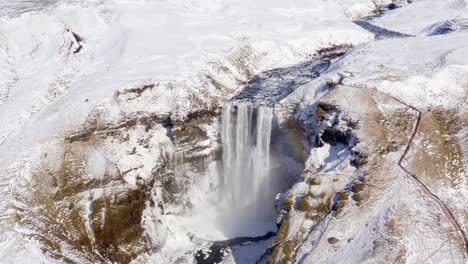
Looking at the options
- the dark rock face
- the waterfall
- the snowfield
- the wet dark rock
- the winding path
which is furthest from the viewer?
the wet dark rock

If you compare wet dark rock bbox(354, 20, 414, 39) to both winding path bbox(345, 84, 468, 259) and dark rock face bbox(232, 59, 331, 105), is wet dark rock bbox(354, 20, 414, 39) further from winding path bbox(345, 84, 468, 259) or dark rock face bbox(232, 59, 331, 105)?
winding path bbox(345, 84, 468, 259)

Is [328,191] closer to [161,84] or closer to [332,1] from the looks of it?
[161,84]

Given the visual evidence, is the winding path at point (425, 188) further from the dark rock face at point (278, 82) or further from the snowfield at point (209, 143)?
the dark rock face at point (278, 82)

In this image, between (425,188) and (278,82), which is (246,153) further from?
(425,188)

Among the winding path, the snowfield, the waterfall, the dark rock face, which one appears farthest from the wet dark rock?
the waterfall

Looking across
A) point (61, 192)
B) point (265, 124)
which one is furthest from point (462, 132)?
point (61, 192)

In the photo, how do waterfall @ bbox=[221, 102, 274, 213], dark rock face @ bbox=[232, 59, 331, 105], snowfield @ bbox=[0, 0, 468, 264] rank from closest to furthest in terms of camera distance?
snowfield @ bbox=[0, 0, 468, 264]
waterfall @ bbox=[221, 102, 274, 213]
dark rock face @ bbox=[232, 59, 331, 105]
